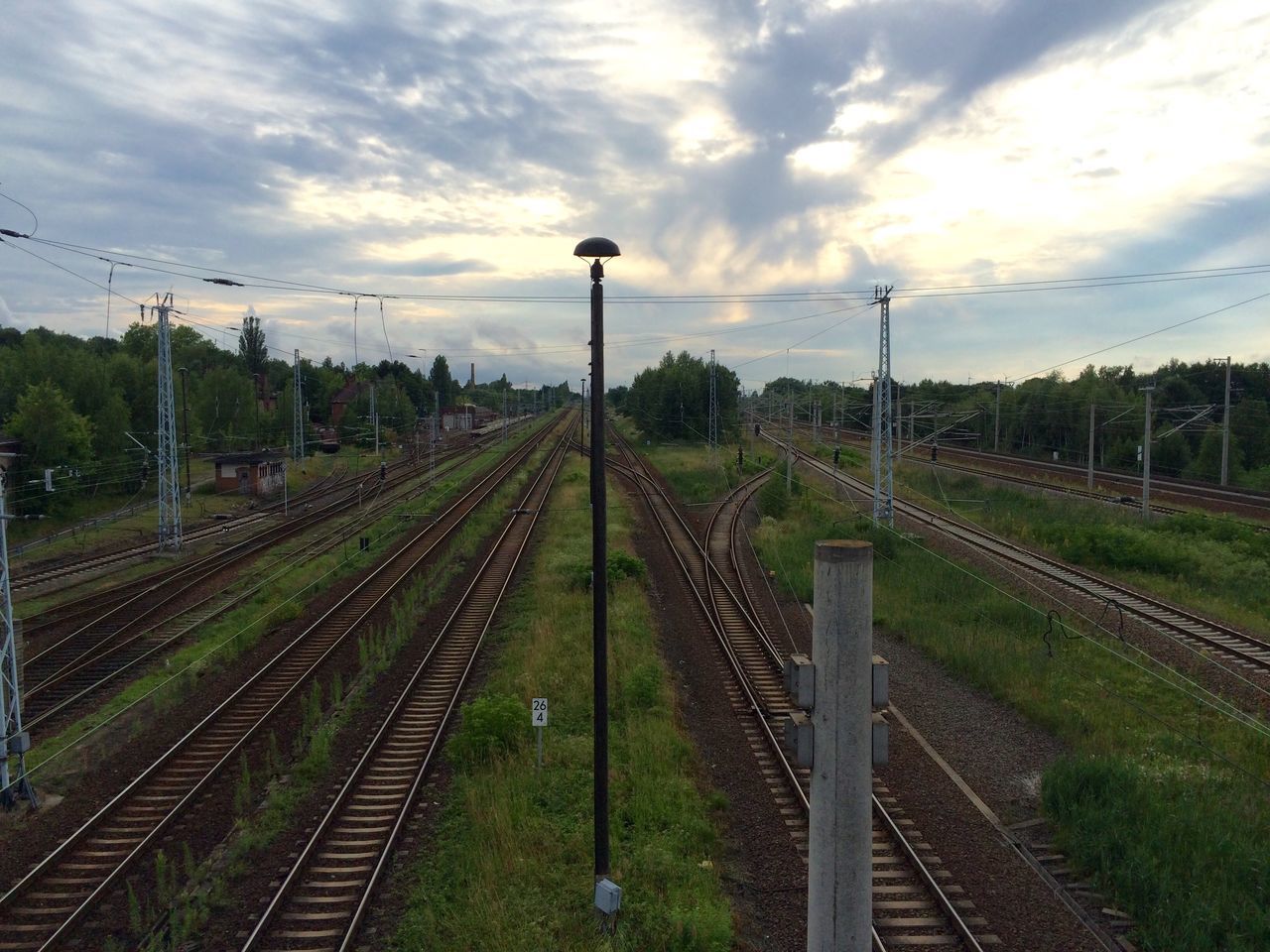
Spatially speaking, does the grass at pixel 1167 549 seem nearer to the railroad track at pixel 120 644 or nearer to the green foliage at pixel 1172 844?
the green foliage at pixel 1172 844

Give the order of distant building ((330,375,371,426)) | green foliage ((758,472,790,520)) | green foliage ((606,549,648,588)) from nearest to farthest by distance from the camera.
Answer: green foliage ((606,549,648,588)) → green foliage ((758,472,790,520)) → distant building ((330,375,371,426))

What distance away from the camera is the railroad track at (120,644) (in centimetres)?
1587

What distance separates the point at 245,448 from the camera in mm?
68188

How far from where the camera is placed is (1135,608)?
19703 mm

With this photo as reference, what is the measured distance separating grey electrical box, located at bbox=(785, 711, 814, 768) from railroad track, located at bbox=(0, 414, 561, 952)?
792 cm

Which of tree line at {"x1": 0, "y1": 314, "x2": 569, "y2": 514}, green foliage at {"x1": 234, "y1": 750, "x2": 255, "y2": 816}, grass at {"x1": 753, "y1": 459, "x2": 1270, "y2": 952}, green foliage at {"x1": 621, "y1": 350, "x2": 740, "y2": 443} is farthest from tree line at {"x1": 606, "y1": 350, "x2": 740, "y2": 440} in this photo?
green foliage at {"x1": 234, "y1": 750, "x2": 255, "y2": 816}

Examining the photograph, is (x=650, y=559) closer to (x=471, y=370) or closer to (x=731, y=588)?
(x=731, y=588)

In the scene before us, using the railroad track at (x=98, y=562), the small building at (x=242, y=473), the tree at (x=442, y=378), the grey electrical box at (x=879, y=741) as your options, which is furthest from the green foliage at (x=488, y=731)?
the tree at (x=442, y=378)

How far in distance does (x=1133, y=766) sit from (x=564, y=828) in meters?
7.52

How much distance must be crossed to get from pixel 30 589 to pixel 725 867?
24.6 meters

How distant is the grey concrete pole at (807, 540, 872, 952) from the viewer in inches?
210

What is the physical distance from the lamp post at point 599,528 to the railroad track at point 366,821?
8.83 ft

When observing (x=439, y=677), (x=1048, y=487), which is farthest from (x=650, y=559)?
(x=1048, y=487)

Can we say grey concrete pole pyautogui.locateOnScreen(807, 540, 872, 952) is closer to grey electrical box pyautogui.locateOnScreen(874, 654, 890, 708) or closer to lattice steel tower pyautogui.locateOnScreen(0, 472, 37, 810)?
grey electrical box pyautogui.locateOnScreen(874, 654, 890, 708)
